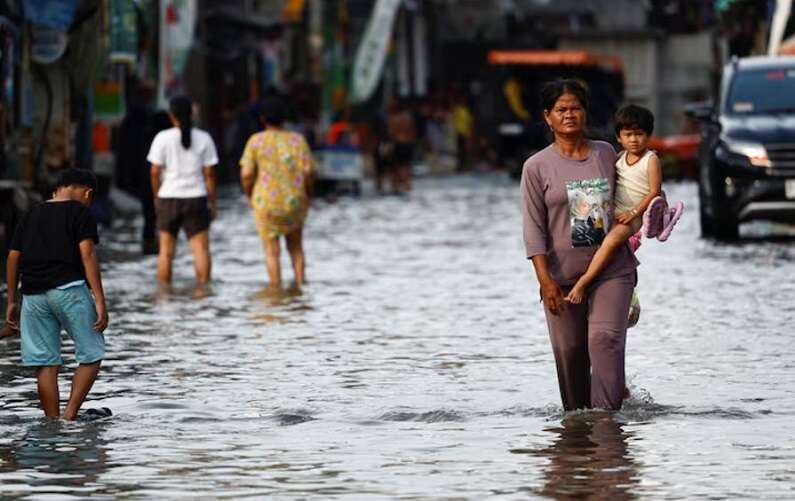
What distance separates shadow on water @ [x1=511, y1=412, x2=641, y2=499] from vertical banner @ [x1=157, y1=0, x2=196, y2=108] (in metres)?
26.1

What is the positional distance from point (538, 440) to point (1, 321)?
7274 mm

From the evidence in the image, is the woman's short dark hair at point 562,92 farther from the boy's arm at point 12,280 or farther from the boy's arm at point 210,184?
the boy's arm at point 210,184

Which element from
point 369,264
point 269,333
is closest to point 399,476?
point 269,333

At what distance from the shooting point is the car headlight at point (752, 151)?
24.6 meters

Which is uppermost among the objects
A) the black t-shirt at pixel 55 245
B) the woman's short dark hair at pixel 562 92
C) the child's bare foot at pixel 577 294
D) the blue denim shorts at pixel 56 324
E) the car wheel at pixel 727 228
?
the woman's short dark hair at pixel 562 92

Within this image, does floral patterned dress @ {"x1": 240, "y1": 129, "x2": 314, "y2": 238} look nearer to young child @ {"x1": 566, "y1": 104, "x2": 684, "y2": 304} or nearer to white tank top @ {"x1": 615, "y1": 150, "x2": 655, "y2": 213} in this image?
young child @ {"x1": 566, "y1": 104, "x2": 684, "y2": 304}

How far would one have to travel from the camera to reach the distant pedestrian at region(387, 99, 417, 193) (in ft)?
145

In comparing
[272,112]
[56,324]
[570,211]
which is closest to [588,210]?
[570,211]

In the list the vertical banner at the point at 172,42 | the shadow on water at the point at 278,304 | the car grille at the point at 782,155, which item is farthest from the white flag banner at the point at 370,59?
the shadow on water at the point at 278,304

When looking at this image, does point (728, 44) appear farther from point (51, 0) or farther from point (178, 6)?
point (51, 0)

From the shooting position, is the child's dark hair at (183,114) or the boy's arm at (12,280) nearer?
the boy's arm at (12,280)

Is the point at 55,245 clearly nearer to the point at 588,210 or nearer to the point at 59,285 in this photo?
the point at 59,285

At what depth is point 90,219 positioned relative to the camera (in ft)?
35.5

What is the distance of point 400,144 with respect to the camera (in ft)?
147
